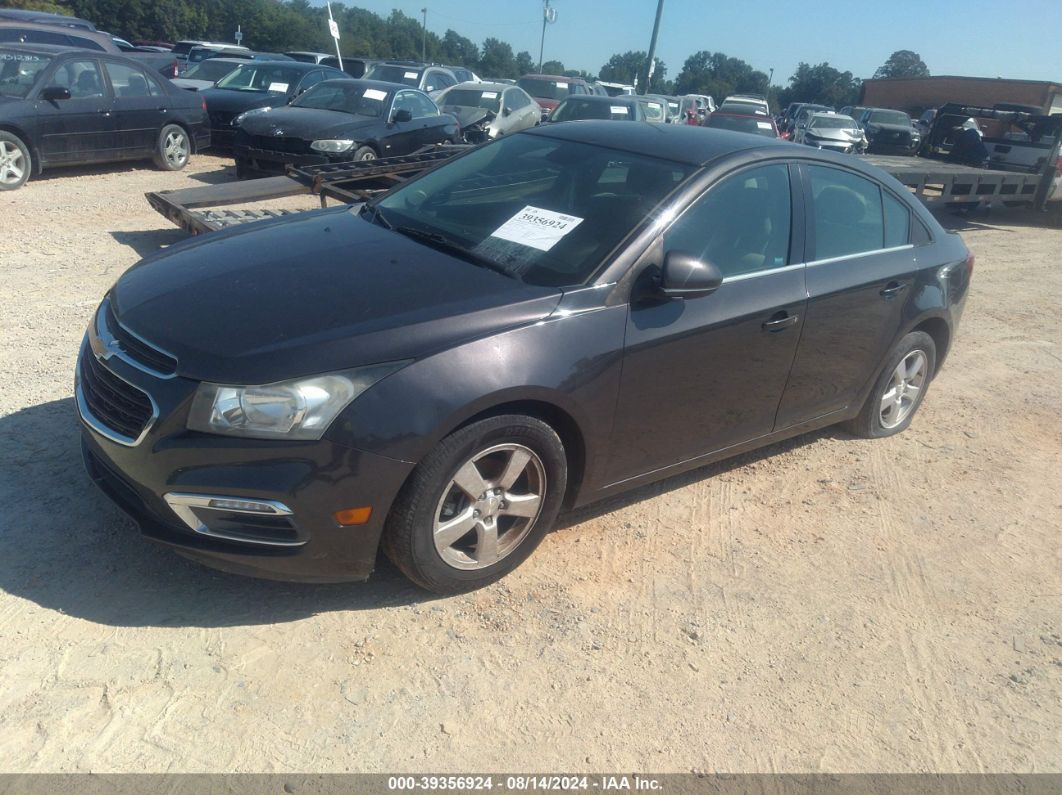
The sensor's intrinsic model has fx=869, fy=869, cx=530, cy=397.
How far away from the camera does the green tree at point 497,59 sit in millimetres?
88875

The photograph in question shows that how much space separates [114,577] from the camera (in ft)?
10.6

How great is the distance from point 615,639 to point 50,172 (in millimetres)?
11040

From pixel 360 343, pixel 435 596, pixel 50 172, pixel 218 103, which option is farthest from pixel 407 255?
pixel 218 103

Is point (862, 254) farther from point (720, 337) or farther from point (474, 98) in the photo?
point (474, 98)

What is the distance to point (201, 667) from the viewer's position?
2.85 meters

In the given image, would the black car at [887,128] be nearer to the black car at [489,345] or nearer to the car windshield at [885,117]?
the car windshield at [885,117]

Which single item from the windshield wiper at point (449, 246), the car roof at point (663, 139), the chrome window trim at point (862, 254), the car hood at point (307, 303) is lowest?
the car hood at point (307, 303)

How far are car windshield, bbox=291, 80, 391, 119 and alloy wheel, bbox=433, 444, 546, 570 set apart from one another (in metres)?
9.44

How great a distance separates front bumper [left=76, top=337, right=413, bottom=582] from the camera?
2.79 meters

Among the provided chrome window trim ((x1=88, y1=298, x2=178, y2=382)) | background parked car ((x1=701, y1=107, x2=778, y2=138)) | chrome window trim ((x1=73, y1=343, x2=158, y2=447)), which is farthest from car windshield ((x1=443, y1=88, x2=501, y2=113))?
chrome window trim ((x1=73, y1=343, x2=158, y2=447))

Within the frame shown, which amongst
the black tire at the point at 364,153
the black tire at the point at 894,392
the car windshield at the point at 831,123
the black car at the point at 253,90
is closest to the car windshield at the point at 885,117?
the car windshield at the point at 831,123

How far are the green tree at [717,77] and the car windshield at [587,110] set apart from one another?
221ft

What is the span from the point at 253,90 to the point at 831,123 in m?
15.6

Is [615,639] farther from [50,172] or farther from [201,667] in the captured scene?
[50,172]
